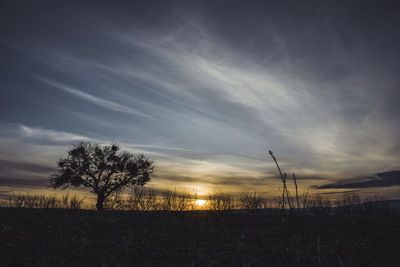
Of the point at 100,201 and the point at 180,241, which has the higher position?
the point at 100,201

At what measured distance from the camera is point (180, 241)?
12.1m

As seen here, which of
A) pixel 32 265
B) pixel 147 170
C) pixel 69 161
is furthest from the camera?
pixel 147 170

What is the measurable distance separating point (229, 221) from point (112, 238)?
7039 mm

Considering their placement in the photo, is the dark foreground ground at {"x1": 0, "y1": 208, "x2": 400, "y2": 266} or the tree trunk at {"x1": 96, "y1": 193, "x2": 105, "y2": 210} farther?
the tree trunk at {"x1": 96, "y1": 193, "x2": 105, "y2": 210}

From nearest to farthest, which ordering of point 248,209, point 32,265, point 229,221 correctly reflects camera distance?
point 32,265, point 229,221, point 248,209

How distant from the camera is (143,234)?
1272cm

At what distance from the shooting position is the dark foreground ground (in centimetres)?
961

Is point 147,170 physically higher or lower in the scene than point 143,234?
higher

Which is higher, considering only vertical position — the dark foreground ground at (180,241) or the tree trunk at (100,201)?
the tree trunk at (100,201)

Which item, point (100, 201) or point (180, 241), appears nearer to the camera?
point (180, 241)

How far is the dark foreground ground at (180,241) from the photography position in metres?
9.61

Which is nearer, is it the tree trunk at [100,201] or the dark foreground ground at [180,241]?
the dark foreground ground at [180,241]

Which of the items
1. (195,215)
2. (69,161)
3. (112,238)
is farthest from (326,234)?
(69,161)

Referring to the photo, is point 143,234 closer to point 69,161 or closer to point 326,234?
point 326,234
